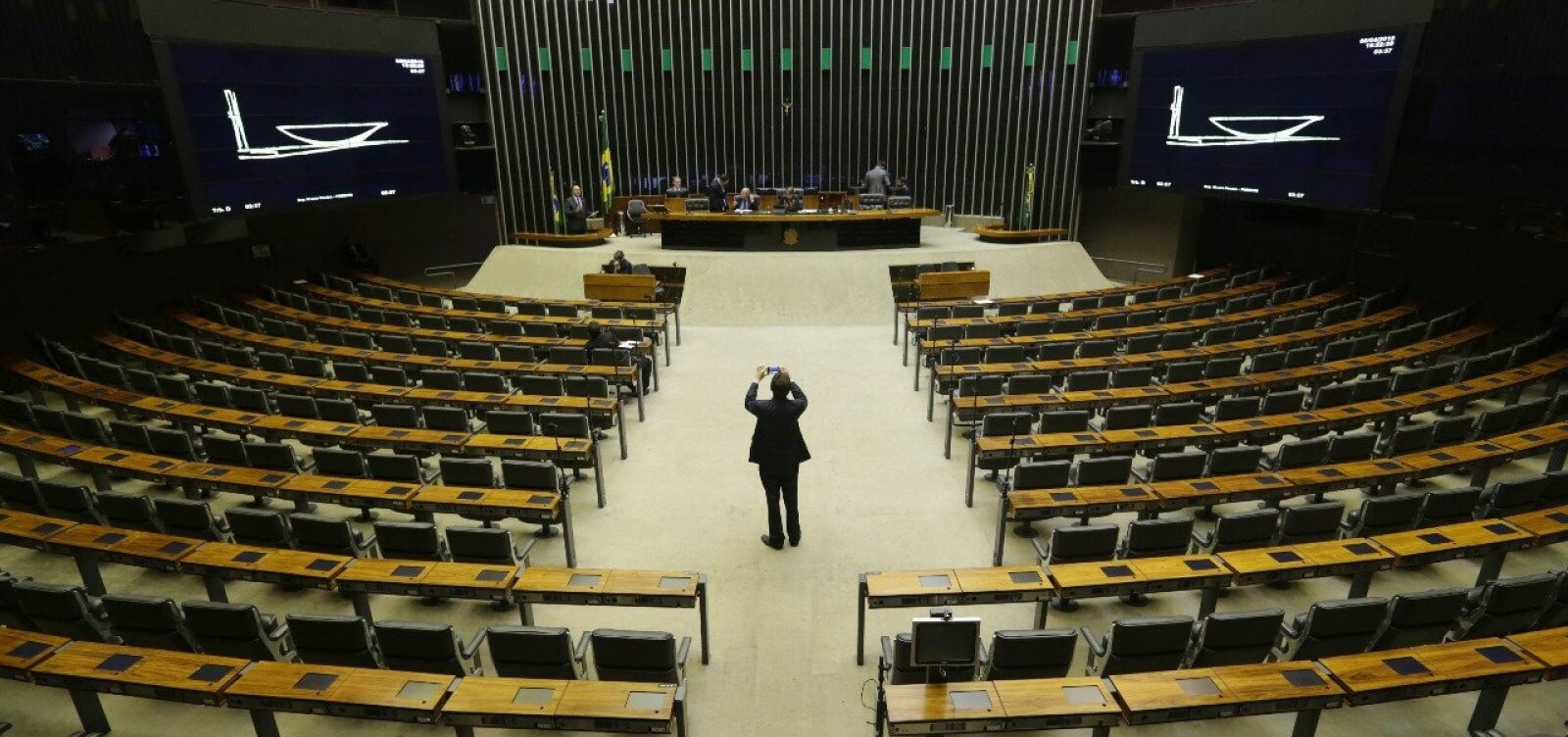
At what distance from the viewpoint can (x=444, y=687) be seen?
A: 3.83 m

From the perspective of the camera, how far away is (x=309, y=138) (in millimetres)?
13203

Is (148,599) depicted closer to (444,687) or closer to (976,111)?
(444,687)

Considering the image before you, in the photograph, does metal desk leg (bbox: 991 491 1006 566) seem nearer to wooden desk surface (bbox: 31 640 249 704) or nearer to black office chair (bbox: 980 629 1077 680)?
black office chair (bbox: 980 629 1077 680)

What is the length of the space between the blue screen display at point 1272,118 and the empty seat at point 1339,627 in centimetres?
950

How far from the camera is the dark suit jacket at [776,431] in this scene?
5.70 m

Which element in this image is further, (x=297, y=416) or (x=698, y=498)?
(x=297, y=416)

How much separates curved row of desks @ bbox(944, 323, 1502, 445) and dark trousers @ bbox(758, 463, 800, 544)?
7.15ft

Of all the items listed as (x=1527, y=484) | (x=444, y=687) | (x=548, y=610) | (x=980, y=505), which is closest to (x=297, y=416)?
(x=548, y=610)

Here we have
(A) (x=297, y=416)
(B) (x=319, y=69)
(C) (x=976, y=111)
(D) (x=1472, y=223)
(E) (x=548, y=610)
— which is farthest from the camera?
(C) (x=976, y=111)

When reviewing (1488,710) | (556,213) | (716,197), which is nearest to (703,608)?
(1488,710)

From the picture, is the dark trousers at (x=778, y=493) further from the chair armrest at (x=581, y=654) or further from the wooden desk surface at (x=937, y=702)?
the wooden desk surface at (x=937, y=702)

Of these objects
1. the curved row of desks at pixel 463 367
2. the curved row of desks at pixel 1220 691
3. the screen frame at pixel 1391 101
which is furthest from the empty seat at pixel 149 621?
the screen frame at pixel 1391 101

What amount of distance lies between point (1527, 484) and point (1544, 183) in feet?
19.4

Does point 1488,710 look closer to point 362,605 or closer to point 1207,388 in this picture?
point 1207,388
